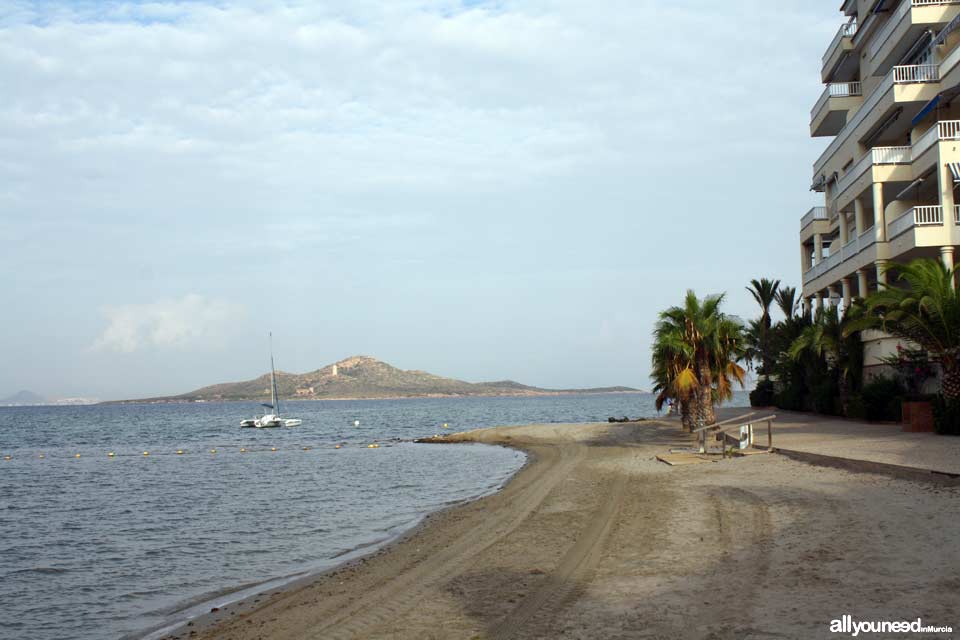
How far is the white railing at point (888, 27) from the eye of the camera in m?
31.1

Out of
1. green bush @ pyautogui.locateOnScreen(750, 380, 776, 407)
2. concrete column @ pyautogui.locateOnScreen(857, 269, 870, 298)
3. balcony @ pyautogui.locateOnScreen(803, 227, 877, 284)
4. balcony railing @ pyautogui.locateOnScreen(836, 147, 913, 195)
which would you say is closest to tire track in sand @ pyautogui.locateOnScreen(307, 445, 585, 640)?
balcony @ pyautogui.locateOnScreen(803, 227, 877, 284)

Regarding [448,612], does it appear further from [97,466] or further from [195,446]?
[195,446]

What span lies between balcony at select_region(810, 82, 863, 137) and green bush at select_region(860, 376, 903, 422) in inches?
623

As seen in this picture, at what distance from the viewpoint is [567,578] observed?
10523 millimetres

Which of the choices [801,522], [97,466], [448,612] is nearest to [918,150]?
[801,522]

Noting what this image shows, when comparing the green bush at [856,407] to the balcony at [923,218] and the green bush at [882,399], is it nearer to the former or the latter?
the green bush at [882,399]

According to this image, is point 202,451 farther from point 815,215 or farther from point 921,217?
point 921,217

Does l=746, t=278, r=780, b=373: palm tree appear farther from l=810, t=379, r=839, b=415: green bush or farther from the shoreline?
the shoreline

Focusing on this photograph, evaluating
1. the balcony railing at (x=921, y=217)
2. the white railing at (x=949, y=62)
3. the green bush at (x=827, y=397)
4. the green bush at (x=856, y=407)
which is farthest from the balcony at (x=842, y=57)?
the green bush at (x=856, y=407)

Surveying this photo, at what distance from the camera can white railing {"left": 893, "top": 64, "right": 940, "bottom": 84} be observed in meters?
30.4

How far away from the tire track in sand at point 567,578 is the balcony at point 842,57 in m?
32.8

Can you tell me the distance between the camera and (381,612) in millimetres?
10008

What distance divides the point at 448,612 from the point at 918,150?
28.5 metres

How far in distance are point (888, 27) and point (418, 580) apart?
1260 inches
